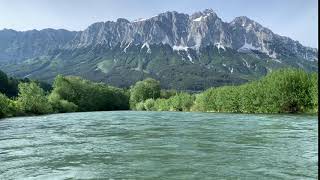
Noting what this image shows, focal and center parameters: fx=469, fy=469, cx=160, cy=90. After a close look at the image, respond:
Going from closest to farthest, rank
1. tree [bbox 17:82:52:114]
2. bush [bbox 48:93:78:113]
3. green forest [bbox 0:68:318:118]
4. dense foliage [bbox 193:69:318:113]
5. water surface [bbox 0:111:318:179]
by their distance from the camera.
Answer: water surface [bbox 0:111:318:179] < dense foliage [bbox 193:69:318:113] < green forest [bbox 0:68:318:118] < tree [bbox 17:82:52:114] < bush [bbox 48:93:78:113]

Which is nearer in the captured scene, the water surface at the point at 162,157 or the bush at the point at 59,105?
the water surface at the point at 162,157

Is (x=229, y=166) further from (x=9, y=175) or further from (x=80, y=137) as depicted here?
(x=80, y=137)

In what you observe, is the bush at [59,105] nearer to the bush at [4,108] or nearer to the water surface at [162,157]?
the bush at [4,108]

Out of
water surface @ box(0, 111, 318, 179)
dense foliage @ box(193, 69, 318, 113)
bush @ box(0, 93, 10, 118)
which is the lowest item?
water surface @ box(0, 111, 318, 179)

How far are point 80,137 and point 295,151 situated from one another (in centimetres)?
2326

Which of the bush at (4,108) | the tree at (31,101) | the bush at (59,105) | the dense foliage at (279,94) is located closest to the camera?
the bush at (4,108)

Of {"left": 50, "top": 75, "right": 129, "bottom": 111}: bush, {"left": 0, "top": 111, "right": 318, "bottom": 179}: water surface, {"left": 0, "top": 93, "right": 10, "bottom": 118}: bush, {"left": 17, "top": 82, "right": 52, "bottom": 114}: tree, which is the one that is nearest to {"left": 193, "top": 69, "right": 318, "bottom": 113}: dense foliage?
{"left": 17, "top": 82, "right": 52, "bottom": 114}: tree

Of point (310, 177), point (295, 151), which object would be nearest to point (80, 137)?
point (295, 151)

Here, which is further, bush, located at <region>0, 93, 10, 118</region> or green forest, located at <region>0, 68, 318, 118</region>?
green forest, located at <region>0, 68, 318, 118</region>

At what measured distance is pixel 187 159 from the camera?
106 feet

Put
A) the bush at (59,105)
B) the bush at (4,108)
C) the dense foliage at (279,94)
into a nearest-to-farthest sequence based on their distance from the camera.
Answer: the bush at (4,108) → the dense foliage at (279,94) → the bush at (59,105)

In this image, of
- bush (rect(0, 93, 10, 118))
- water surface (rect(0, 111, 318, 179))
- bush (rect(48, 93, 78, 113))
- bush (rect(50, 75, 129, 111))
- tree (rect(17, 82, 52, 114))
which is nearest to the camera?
water surface (rect(0, 111, 318, 179))

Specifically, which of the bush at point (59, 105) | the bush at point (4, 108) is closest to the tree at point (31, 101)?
the bush at point (4, 108)

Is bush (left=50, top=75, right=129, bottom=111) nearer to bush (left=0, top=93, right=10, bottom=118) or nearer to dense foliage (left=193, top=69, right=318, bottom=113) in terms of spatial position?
bush (left=0, top=93, right=10, bottom=118)
